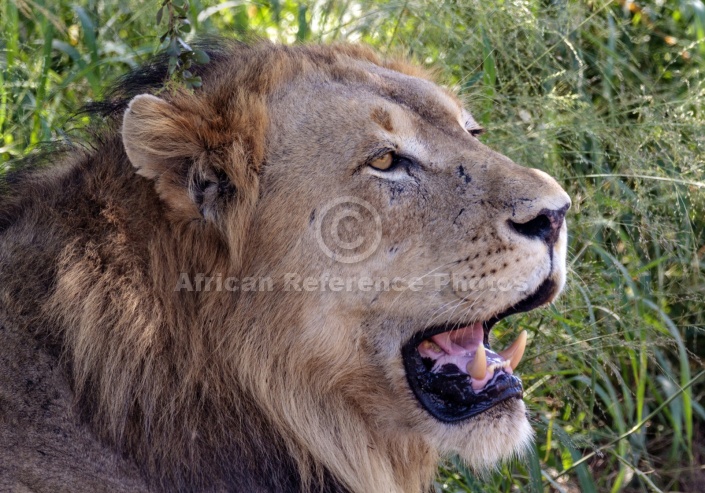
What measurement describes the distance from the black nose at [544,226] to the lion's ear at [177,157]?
0.90 meters

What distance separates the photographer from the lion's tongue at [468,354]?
3.04 meters

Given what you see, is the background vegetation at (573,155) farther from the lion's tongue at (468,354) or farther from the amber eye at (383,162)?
the amber eye at (383,162)

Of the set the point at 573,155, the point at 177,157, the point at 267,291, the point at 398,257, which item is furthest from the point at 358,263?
the point at 573,155

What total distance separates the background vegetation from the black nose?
1.19m

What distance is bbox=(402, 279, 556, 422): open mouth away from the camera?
3.00 meters

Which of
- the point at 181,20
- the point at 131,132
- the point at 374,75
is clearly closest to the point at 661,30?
the point at 374,75

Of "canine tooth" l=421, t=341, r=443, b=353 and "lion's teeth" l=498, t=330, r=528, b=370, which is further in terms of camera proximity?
"lion's teeth" l=498, t=330, r=528, b=370

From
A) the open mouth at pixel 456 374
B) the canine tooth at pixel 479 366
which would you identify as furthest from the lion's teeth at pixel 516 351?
the canine tooth at pixel 479 366

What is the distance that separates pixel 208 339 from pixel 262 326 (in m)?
0.17

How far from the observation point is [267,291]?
2.93m

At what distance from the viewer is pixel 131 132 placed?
2.83 meters

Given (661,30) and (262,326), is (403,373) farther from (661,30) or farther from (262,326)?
(661,30)

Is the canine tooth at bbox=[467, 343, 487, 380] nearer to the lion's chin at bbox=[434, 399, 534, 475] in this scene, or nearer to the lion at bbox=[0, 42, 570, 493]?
the lion at bbox=[0, 42, 570, 493]

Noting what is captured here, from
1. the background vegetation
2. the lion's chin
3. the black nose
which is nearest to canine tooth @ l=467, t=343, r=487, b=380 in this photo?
the lion's chin
